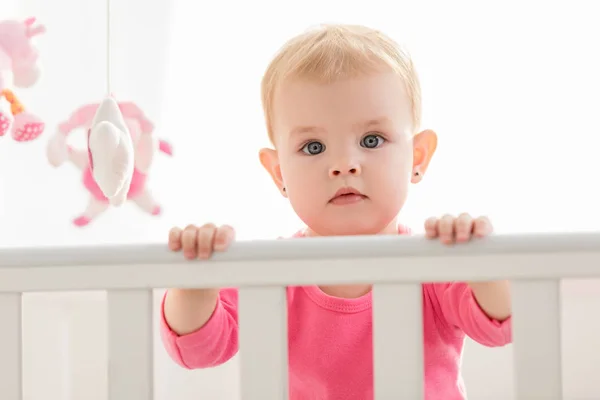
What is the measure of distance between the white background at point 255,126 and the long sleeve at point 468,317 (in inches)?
16.6

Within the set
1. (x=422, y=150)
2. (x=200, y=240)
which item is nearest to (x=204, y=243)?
(x=200, y=240)

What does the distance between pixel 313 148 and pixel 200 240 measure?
266 millimetres

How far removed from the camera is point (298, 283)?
0.75 meters

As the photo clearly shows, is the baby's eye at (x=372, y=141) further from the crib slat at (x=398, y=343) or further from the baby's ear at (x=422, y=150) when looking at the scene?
the crib slat at (x=398, y=343)

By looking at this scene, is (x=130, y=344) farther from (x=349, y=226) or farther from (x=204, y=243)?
(x=349, y=226)

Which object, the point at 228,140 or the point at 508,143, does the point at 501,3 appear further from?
the point at 228,140

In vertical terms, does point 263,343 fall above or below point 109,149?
below

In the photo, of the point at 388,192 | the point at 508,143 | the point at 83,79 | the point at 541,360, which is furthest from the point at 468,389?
the point at 83,79

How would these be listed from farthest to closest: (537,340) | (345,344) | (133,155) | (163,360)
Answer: (163,360) < (133,155) < (345,344) < (537,340)

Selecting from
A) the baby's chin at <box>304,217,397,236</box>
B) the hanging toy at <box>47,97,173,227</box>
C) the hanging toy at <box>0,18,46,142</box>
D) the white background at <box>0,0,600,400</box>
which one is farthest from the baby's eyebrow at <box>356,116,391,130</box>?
the hanging toy at <box>0,18,46,142</box>

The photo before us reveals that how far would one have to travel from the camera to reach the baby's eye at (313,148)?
0.99m

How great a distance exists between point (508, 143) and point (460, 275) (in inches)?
29.6

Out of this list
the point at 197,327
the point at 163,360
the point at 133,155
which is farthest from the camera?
the point at 163,360

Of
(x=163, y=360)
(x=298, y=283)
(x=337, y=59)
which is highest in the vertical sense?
(x=337, y=59)
